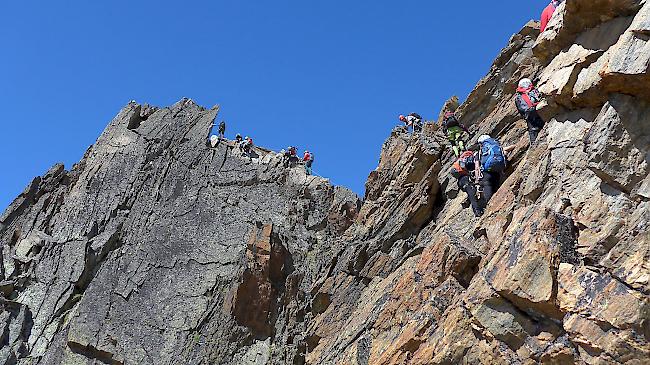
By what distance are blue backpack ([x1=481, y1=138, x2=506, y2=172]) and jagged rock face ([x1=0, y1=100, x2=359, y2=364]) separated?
1427 centimetres

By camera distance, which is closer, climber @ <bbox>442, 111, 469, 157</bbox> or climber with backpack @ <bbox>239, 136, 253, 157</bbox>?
climber @ <bbox>442, 111, 469, 157</bbox>

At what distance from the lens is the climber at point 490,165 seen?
21422 mm

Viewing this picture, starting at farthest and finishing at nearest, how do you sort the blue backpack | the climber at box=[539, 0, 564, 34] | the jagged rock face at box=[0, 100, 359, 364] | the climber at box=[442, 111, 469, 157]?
1. the jagged rock face at box=[0, 100, 359, 364]
2. the climber at box=[442, 111, 469, 157]
3. the blue backpack
4. the climber at box=[539, 0, 564, 34]

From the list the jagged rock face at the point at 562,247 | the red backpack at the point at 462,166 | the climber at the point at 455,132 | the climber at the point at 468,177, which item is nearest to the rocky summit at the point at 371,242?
the jagged rock face at the point at 562,247

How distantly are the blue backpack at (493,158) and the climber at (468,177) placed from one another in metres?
1.24

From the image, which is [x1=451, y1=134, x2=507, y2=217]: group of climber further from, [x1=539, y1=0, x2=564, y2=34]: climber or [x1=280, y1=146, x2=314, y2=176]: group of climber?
[x1=280, y1=146, x2=314, y2=176]: group of climber

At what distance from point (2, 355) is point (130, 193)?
14.0 m

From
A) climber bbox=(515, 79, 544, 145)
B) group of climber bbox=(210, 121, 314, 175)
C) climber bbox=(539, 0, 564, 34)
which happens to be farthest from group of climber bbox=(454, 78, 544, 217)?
group of climber bbox=(210, 121, 314, 175)

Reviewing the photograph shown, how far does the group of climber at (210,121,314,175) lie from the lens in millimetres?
47844

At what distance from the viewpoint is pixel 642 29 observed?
14.5 m

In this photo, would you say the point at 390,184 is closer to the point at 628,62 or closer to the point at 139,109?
Answer: the point at 628,62

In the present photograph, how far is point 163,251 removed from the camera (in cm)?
3947

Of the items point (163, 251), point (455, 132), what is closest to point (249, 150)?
point (163, 251)

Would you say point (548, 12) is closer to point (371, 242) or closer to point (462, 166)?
point (462, 166)
